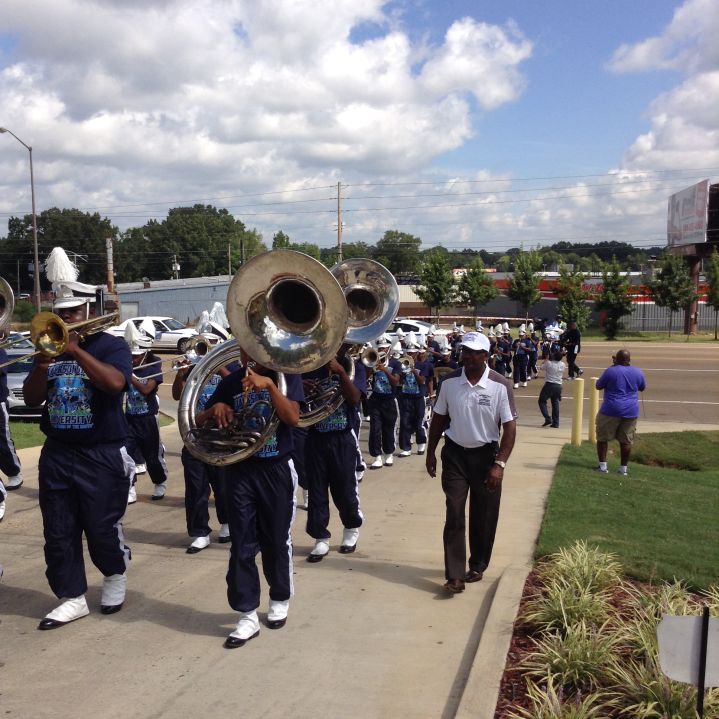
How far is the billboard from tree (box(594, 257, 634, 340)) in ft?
24.3

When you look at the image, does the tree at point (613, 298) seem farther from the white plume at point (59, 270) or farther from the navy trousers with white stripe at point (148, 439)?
the white plume at point (59, 270)

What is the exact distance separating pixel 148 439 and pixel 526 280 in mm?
41699

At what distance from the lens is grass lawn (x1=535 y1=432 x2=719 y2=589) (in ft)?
19.8

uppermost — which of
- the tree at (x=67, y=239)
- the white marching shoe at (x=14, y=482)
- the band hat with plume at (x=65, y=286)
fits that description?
the tree at (x=67, y=239)

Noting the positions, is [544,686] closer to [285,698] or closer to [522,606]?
[522,606]

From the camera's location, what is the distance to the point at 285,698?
4.09 m

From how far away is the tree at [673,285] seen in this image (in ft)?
140

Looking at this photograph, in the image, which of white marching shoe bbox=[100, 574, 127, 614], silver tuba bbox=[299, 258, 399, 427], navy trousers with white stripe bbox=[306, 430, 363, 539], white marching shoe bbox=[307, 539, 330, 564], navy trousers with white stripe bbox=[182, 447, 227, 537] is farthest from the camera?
silver tuba bbox=[299, 258, 399, 427]

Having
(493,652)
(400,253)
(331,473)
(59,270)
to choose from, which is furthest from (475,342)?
(400,253)

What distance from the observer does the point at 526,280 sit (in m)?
48.0

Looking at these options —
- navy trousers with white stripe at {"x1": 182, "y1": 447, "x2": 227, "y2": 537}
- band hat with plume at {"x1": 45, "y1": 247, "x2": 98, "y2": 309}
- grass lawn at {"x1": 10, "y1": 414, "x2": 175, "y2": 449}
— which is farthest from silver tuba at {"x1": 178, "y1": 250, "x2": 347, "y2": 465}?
grass lawn at {"x1": 10, "y1": 414, "x2": 175, "y2": 449}

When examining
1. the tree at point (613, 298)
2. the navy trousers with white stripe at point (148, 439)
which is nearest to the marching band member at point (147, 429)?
the navy trousers with white stripe at point (148, 439)

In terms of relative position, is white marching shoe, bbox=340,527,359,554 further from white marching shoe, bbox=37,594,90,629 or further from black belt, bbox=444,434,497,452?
white marching shoe, bbox=37,594,90,629

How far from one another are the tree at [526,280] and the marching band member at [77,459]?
4481 cm
